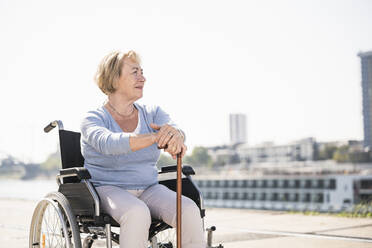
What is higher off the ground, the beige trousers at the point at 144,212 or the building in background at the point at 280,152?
the beige trousers at the point at 144,212

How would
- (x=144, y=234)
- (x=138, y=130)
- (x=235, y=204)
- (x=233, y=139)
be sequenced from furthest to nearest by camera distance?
(x=233, y=139), (x=235, y=204), (x=138, y=130), (x=144, y=234)

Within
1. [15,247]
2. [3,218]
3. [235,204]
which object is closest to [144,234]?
[15,247]

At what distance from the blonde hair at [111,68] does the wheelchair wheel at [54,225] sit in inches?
18.8

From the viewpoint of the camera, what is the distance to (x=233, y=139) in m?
139

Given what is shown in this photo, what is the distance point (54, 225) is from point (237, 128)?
139 m

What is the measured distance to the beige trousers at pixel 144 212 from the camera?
182cm

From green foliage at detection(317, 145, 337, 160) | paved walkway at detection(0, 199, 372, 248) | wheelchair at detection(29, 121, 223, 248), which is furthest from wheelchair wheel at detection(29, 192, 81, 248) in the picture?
green foliage at detection(317, 145, 337, 160)

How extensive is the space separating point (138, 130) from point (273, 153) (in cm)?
9889

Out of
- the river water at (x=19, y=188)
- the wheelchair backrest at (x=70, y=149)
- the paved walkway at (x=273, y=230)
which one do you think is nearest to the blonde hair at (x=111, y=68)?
the wheelchair backrest at (x=70, y=149)

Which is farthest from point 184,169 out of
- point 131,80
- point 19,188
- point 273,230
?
point 19,188

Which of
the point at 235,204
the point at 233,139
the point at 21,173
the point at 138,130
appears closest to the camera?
the point at 138,130

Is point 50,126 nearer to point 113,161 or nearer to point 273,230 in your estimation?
point 113,161

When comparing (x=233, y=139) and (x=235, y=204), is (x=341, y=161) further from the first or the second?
(x=233, y=139)

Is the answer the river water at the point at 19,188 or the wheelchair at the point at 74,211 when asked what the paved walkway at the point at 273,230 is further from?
the river water at the point at 19,188
